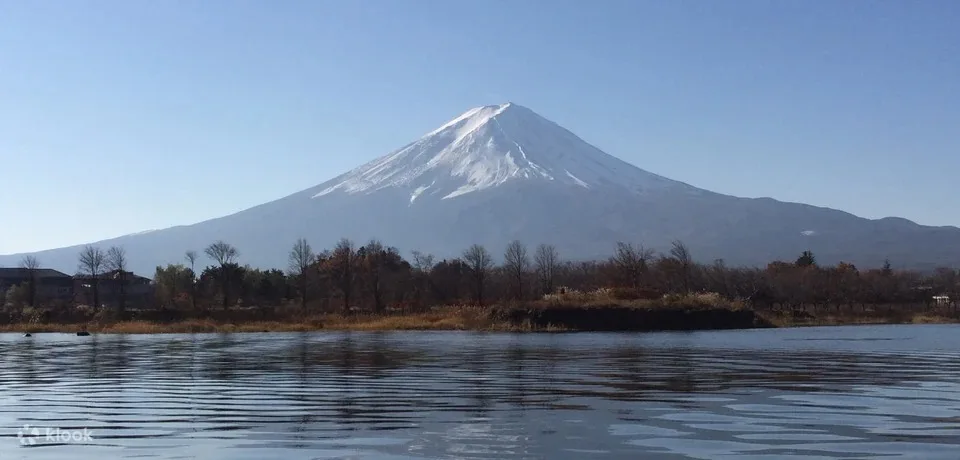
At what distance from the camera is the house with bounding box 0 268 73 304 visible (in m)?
110

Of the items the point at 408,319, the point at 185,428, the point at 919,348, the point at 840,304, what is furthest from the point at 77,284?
the point at 185,428

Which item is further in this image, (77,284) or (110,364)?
(77,284)

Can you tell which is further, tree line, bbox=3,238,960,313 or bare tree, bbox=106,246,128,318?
tree line, bbox=3,238,960,313

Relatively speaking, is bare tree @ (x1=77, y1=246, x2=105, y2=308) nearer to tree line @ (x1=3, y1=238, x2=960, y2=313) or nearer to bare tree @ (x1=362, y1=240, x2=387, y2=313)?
tree line @ (x1=3, y1=238, x2=960, y2=313)

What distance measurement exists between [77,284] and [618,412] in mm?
114225

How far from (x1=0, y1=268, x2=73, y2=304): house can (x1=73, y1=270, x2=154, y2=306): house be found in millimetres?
1394

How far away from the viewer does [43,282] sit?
12100cm

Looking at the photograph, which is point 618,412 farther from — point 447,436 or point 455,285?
point 455,285

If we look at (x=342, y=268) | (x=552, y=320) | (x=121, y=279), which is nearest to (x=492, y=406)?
(x=552, y=320)

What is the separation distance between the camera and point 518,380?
2067 cm

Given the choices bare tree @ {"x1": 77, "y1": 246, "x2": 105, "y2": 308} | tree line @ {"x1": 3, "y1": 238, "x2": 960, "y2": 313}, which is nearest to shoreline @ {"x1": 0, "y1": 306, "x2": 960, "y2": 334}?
tree line @ {"x1": 3, "y1": 238, "x2": 960, "y2": 313}

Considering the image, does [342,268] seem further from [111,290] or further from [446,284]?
[111,290]

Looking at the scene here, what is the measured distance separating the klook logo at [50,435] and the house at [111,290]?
315ft

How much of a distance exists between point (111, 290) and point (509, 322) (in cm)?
7505
